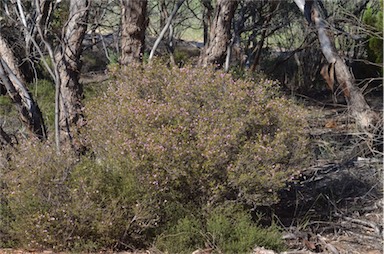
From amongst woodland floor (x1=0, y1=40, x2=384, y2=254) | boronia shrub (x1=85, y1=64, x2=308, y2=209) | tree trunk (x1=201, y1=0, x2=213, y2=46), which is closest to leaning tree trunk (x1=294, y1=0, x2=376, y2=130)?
woodland floor (x1=0, y1=40, x2=384, y2=254)

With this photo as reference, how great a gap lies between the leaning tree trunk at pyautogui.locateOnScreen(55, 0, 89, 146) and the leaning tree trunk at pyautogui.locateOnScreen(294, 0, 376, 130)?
297 cm

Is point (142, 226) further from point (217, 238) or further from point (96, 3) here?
point (96, 3)

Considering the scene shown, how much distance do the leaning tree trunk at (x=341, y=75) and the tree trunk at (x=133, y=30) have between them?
226 cm

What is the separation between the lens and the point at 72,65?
7715mm

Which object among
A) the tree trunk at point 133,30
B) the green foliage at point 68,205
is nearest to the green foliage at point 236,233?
the green foliage at point 68,205

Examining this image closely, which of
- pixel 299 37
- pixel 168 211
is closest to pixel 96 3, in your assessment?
pixel 168 211

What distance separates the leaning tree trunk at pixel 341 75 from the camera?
27.0ft

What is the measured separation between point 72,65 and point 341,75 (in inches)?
131

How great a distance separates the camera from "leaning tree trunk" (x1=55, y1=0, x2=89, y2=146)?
24.7ft

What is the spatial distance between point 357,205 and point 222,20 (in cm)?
279

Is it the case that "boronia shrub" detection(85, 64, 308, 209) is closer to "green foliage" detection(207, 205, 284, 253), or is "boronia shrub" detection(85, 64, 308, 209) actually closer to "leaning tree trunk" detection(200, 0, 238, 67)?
"green foliage" detection(207, 205, 284, 253)

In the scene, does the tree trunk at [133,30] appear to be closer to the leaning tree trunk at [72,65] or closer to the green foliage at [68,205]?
the leaning tree trunk at [72,65]

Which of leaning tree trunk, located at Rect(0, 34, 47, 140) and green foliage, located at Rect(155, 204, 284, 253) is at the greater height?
leaning tree trunk, located at Rect(0, 34, 47, 140)

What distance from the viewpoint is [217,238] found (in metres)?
5.74
